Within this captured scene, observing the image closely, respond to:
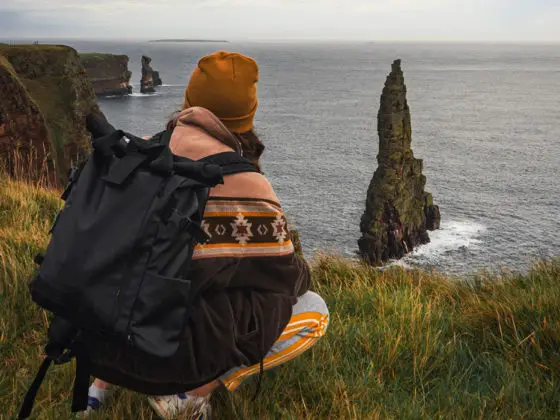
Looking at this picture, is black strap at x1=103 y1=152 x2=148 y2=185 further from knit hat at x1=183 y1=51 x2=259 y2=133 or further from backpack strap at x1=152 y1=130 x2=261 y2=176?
knit hat at x1=183 y1=51 x2=259 y2=133

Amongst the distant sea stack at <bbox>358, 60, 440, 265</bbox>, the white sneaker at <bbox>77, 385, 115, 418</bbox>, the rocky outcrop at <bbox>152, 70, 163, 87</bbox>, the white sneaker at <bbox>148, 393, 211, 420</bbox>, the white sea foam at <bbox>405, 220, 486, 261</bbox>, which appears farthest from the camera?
the rocky outcrop at <bbox>152, 70, 163, 87</bbox>

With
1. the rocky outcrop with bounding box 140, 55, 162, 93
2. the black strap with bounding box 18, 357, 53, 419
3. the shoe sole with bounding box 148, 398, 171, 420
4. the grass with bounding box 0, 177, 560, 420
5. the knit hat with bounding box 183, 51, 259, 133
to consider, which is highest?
the knit hat with bounding box 183, 51, 259, 133

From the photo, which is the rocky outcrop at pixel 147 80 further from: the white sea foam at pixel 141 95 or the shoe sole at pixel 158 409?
the shoe sole at pixel 158 409

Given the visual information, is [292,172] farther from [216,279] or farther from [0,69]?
[216,279]

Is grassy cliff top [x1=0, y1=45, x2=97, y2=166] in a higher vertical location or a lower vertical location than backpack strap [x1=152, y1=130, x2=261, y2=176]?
lower

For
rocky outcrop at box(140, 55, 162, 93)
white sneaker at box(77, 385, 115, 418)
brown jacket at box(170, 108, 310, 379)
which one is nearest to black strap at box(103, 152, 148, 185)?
A: brown jacket at box(170, 108, 310, 379)

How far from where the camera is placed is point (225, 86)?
123 inches

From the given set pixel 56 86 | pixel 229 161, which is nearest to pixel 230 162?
pixel 229 161

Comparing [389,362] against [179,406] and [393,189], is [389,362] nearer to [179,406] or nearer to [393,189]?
[179,406]

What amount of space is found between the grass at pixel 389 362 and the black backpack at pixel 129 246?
0.86 meters

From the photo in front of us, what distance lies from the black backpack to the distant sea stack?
5430cm

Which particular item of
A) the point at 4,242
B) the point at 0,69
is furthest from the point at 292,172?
the point at 4,242

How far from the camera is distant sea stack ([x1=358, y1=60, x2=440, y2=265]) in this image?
58250mm

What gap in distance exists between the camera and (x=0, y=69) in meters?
18.3
